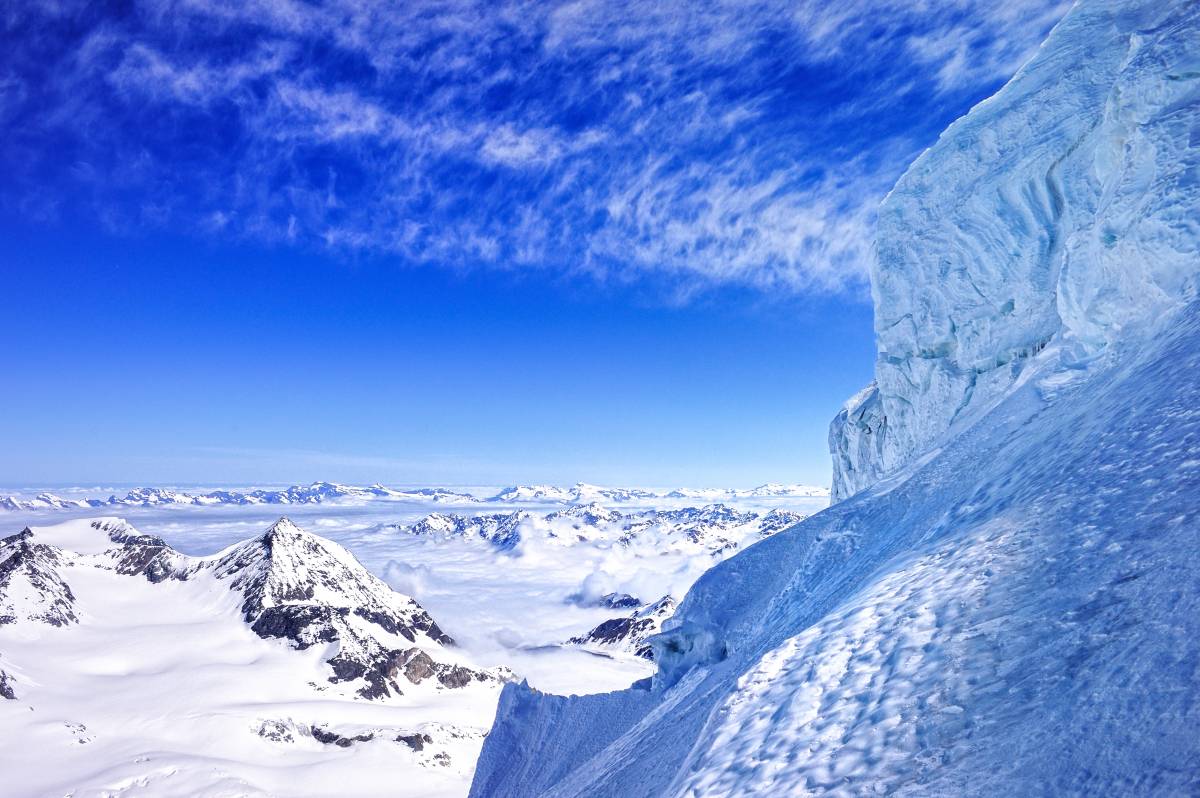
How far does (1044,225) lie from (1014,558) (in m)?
18.3

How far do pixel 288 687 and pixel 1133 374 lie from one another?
192948 millimetres

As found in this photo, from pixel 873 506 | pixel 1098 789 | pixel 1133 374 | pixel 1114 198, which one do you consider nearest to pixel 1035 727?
pixel 1098 789

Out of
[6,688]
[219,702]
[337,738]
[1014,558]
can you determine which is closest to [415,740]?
[337,738]

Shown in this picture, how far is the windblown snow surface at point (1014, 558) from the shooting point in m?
4.79

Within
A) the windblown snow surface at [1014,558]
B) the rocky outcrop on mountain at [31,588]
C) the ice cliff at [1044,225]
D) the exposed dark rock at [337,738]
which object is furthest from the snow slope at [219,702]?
the ice cliff at [1044,225]

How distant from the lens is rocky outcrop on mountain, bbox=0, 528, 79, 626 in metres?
171

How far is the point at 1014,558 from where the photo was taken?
6652 mm

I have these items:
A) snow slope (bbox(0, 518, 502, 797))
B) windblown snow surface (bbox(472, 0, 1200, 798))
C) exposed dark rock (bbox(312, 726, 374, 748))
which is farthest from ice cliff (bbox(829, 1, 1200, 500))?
exposed dark rock (bbox(312, 726, 374, 748))

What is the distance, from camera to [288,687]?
16088 centimetres

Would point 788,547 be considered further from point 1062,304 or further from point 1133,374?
point 1133,374

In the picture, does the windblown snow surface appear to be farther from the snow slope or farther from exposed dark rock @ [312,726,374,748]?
exposed dark rock @ [312,726,374,748]

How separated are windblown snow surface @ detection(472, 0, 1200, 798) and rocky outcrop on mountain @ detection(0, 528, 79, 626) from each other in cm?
22149

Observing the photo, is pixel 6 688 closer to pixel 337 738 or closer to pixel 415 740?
pixel 337 738

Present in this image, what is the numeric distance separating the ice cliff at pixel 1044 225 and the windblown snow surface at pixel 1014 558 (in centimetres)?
8
